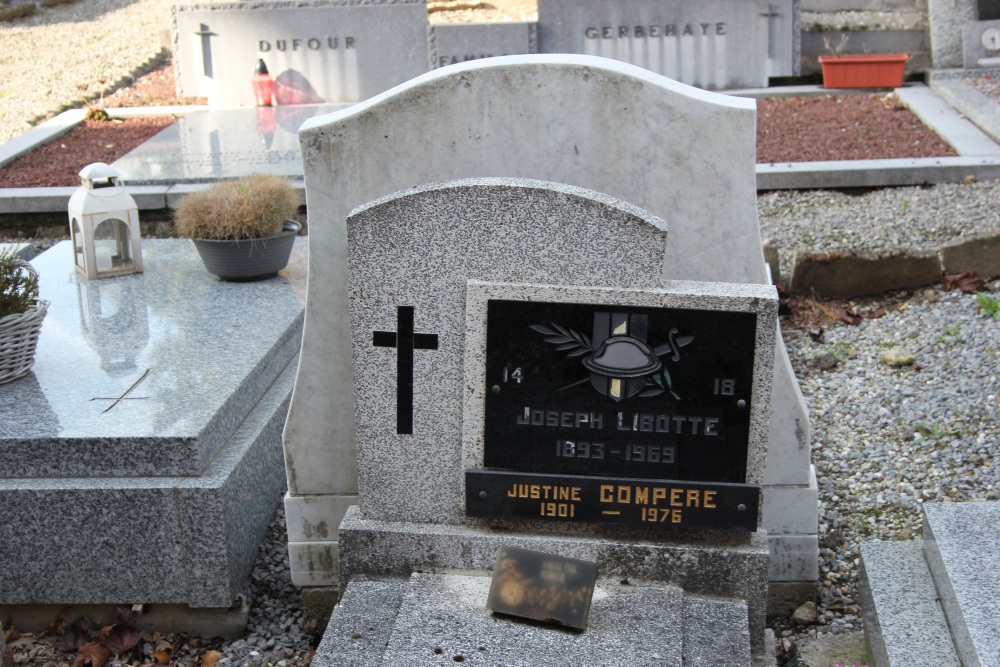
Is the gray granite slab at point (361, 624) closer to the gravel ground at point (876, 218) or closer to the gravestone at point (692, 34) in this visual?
the gravel ground at point (876, 218)

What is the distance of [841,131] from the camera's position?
31.5 ft

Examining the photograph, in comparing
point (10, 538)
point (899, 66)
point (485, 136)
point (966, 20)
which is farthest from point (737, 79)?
point (10, 538)

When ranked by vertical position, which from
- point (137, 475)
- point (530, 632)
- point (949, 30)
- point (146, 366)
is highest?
point (949, 30)

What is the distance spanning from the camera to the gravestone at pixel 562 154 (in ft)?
10.6

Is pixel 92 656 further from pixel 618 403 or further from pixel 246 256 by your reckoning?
pixel 246 256

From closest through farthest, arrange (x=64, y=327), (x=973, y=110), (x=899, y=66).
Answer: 1. (x=64, y=327)
2. (x=973, y=110)
3. (x=899, y=66)

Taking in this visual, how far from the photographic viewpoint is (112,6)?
1628cm

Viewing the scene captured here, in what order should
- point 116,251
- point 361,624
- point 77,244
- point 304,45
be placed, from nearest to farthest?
point 361,624 → point 77,244 → point 116,251 → point 304,45

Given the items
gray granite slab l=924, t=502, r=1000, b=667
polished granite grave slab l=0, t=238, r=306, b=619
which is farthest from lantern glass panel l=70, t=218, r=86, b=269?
gray granite slab l=924, t=502, r=1000, b=667

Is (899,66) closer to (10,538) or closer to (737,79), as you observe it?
(737,79)

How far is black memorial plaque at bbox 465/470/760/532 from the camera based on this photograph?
309cm

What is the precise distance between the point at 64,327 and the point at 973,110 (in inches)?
320

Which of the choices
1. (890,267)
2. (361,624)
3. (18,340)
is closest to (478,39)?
(890,267)

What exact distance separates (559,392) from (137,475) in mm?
1485
